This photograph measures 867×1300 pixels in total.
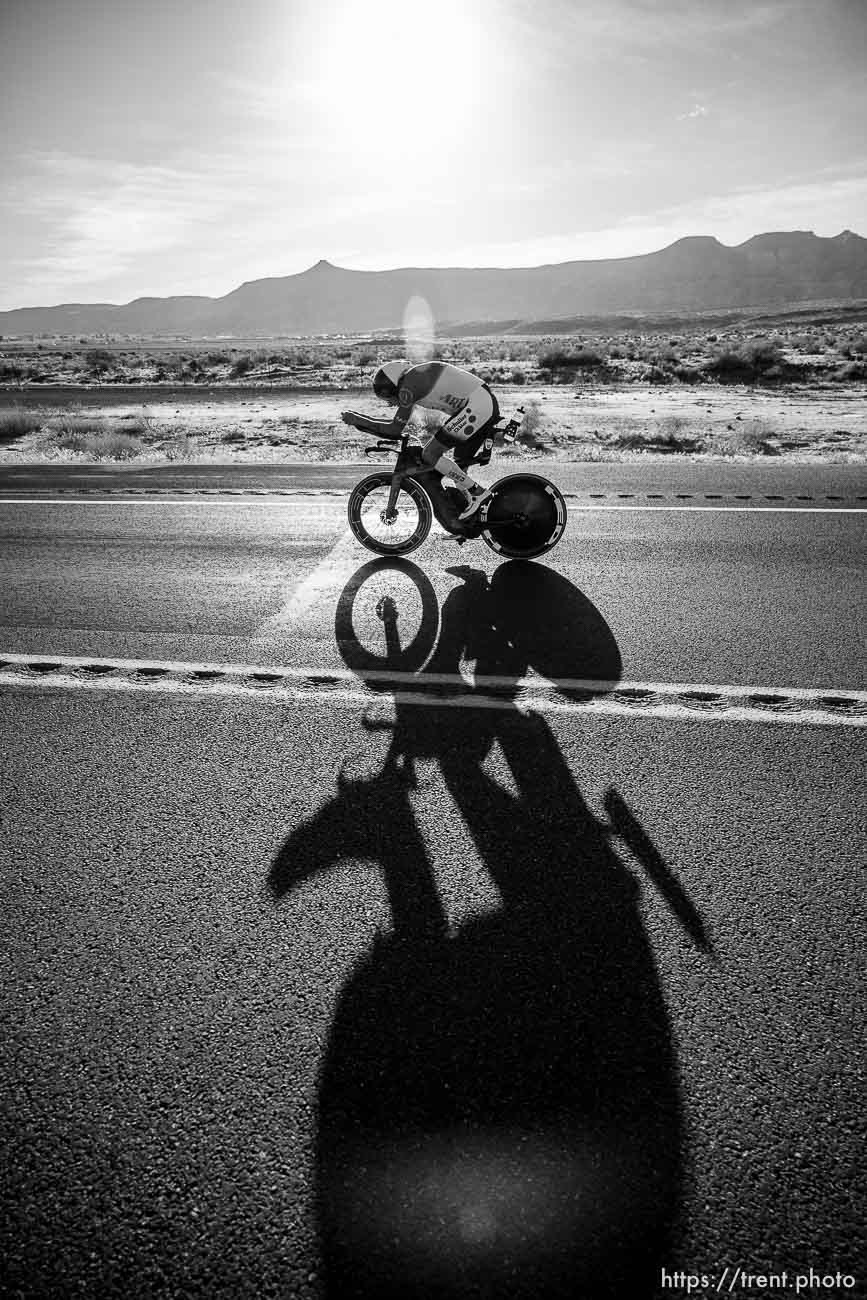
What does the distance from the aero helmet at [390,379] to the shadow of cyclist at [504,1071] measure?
146 inches

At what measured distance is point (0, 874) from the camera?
2.80 m

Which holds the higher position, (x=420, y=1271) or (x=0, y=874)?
(x=0, y=874)

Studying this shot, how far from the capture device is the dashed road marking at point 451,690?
384 cm

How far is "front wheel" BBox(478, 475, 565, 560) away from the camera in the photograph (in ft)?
19.9

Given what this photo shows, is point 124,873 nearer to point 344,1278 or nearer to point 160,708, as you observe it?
point 160,708

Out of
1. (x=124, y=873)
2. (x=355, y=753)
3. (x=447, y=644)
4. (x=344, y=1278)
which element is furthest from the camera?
(x=447, y=644)

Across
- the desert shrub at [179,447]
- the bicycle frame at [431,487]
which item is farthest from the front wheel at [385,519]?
the desert shrub at [179,447]

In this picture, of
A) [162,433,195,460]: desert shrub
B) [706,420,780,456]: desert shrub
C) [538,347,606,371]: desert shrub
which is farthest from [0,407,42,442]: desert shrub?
[538,347,606,371]: desert shrub

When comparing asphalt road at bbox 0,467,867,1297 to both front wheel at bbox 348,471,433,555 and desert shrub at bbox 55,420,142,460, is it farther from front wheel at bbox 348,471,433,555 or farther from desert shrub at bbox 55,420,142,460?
desert shrub at bbox 55,420,142,460

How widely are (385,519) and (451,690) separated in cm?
262

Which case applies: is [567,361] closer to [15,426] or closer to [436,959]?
[15,426]

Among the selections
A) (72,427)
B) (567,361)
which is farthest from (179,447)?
(567,361)

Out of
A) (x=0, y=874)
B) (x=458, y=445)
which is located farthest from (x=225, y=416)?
(x=0, y=874)

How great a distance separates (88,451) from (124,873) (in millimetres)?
13297
